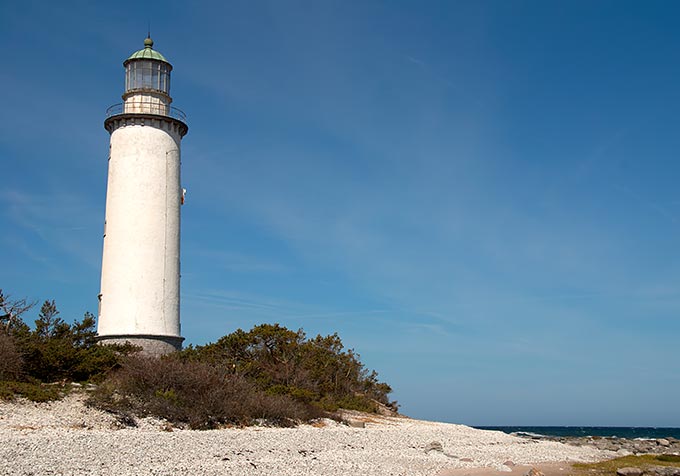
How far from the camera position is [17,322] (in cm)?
2269

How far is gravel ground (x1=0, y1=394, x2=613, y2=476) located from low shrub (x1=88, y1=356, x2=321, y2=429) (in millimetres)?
587

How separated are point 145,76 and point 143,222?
5.92m

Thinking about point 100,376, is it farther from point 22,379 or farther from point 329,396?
point 329,396

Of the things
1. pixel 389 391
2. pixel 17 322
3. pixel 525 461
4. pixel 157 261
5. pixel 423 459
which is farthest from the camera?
pixel 389 391

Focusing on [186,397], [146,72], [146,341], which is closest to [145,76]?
[146,72]

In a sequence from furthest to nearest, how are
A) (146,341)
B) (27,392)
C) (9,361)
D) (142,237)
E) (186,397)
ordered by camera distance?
(142,237)
(146,341)
(186,397)
(9,361)
(27,392)

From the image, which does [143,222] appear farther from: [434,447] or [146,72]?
[434,447]

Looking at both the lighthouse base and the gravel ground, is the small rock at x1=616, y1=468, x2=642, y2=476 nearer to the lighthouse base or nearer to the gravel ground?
the gravel ground

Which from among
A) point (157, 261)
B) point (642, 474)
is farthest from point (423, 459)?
point (157, 261)

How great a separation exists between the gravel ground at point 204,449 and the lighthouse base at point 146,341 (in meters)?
5.69

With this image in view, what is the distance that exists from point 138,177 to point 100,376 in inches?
309

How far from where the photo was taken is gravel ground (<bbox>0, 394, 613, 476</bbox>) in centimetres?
1292

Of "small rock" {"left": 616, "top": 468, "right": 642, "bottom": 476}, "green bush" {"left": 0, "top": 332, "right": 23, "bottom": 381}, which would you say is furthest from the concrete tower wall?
"small rock" {"left": 616, "top": 468, "right": 642, "bottom": 476}

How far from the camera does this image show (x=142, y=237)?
83.3 ft
